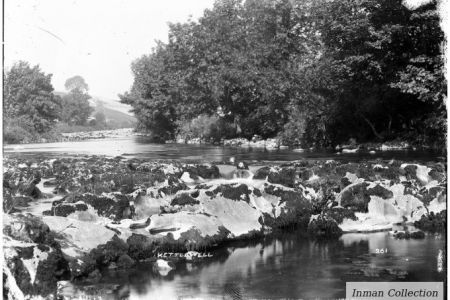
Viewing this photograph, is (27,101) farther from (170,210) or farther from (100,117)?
(100,117)

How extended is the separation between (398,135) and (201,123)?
20349 mm

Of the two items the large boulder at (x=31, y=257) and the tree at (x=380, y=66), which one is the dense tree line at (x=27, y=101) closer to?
the large boulder at (x=31, y=257)

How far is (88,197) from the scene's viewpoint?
13.5 meters

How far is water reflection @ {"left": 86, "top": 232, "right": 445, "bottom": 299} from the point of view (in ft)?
32.3

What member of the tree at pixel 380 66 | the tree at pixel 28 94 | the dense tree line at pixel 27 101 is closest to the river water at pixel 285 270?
the dense tree line at pixel 27 101

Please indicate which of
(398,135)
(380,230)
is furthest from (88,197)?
(398,135)

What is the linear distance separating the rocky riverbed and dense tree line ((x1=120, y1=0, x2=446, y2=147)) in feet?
26.9

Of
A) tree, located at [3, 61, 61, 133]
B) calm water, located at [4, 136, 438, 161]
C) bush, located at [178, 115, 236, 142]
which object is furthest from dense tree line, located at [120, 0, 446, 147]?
tree, located at [3, 61, 61, 133]

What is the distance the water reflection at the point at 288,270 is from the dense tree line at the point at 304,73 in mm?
11848

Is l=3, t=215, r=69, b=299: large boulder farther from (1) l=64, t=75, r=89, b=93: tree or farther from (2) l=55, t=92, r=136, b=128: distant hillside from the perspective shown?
(2) l=55, t=92, r=136, b=128: distant hillside

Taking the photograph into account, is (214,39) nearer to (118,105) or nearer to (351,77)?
(351,77)

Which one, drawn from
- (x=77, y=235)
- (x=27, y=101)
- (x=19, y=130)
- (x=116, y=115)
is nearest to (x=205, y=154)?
(x=19, y=130)

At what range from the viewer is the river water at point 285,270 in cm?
979

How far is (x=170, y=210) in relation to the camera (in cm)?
1402
